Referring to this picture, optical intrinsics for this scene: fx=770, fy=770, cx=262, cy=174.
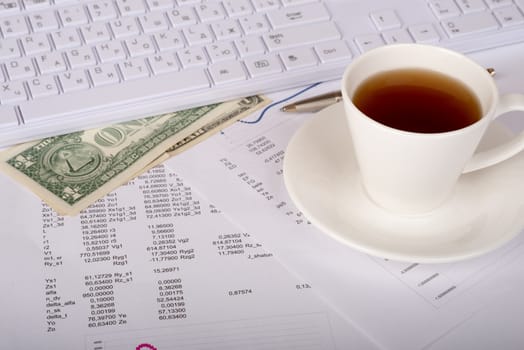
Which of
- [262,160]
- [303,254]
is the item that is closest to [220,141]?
[262,160]

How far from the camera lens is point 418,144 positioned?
21.9 inches

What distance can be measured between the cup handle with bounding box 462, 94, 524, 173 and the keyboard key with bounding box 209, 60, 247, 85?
9.3 inches

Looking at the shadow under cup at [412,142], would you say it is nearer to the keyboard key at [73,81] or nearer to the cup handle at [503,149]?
the cup handle at [503,149]

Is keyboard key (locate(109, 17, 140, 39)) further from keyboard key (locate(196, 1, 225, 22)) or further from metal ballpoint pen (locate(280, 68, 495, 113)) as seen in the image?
metal ballpoint pen (locate(280, 68, 495, 113))

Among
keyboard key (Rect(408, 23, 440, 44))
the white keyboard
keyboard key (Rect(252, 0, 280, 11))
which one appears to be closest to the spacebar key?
the white keyboard

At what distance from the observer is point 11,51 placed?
0.74m

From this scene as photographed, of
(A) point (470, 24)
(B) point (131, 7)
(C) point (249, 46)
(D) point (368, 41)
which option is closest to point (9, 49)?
(B) point (131, 7)

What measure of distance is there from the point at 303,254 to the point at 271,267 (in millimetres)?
28

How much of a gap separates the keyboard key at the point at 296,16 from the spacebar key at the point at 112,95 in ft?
0.33

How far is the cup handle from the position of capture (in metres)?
0.59

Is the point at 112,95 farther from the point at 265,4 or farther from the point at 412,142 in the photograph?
the point at 412,142

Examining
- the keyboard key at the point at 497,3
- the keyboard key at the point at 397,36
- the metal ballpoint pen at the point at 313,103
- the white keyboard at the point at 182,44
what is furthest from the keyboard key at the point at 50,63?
the keyboard key at the point at 497,3

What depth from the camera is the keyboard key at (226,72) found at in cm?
73

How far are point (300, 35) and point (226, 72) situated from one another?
0.09 meters
